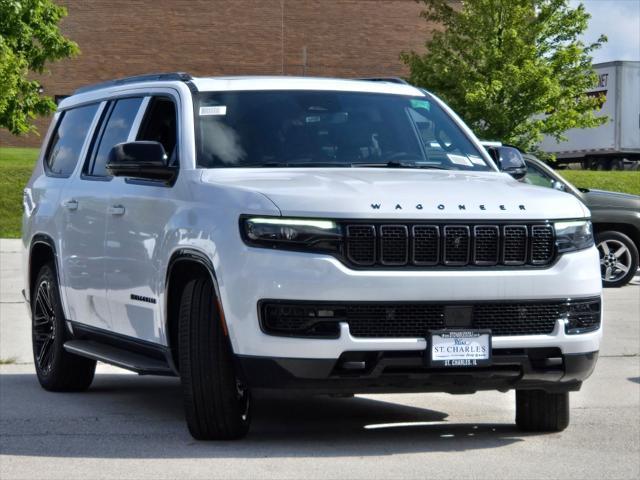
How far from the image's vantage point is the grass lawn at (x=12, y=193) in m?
33.3

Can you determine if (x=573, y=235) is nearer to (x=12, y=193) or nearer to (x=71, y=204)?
(x=71, y=204)

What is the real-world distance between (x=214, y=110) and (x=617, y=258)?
1163cm

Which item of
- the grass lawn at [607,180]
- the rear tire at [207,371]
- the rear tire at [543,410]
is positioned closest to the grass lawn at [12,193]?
the grass lawn at [607,180]

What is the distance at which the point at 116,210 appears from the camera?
8.42 metres

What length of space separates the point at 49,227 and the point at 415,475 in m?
4.10

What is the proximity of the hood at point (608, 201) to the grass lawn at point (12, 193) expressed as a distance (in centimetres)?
1660

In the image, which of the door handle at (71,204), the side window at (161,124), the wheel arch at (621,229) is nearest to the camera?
the side window at (161,124)

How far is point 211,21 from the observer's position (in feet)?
185

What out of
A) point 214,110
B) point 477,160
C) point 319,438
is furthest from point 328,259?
point 477,160

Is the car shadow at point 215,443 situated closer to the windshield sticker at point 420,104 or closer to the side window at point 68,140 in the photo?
the side window at point 68,140

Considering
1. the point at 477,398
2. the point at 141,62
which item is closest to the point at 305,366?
the point at 477,398

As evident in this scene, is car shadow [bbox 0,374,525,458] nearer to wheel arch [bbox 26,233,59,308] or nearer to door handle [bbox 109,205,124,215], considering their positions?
wheel arch [bbox 26,233,59,308]

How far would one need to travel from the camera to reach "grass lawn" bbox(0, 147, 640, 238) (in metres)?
34.2

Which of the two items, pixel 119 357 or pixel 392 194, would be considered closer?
pixel 392 194
